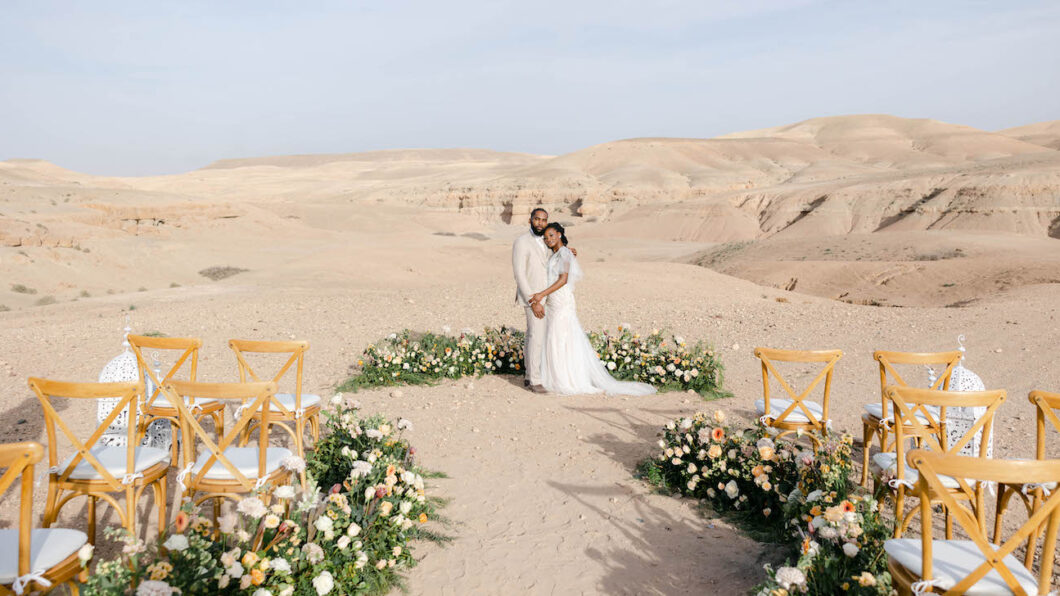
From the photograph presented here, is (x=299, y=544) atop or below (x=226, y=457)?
below

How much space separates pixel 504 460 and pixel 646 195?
162ft

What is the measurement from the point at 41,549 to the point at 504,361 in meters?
6.02

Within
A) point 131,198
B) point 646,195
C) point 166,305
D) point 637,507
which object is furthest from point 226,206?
point 637,507

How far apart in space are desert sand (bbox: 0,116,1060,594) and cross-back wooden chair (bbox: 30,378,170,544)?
1.68m

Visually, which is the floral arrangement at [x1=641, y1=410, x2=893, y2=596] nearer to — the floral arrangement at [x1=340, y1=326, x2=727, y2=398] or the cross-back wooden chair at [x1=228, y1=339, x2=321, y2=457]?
the floral arrangement at [x1=340, y1=326, x2=727, y2=398]

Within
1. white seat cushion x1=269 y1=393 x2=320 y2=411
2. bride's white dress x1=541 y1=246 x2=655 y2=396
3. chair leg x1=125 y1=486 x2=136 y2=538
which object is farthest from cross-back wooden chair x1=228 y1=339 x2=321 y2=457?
bride's white dress x1=541 y1=246 x2=655 y2=396

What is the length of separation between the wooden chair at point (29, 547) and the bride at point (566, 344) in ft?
15.8

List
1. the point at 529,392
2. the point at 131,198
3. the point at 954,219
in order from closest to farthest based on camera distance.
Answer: the point at 529,392 → the point at 954,219 → the point at 131,198

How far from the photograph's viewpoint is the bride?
6957mm

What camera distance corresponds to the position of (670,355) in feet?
26.0

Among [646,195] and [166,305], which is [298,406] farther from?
[646,195]

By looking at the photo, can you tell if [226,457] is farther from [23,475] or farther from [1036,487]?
[1036,487]

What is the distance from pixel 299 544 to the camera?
3174 mm

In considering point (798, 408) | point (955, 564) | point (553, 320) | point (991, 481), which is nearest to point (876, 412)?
point (798, 408)
